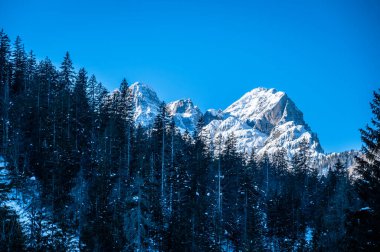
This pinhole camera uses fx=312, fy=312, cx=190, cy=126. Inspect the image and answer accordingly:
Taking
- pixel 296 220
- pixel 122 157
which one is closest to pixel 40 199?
pixel 122 157

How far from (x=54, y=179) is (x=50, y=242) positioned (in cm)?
915

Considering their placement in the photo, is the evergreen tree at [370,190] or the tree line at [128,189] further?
the tree line at [128,189]

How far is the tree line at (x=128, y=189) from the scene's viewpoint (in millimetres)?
26781

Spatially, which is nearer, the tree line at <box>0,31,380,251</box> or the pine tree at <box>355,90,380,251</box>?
the pine tree at <box>355,90,380,251</box>

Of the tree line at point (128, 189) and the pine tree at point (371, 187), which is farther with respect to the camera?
the tree line at point (128, 189)

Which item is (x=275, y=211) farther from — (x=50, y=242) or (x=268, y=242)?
(x=50, y=242)

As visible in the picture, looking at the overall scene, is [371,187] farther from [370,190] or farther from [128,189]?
[128,189]

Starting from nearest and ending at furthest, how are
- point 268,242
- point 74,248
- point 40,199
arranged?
1. point 74,248
2. point 40,199
3. point 268,242

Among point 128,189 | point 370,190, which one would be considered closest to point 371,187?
point 370,190

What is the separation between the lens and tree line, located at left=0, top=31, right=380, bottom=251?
26781mm

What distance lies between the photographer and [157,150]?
5634cm

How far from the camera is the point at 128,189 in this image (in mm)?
43906

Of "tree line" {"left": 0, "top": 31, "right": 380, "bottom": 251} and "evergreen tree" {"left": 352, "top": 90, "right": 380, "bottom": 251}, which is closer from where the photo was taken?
"evergreen tree" {"left": 352, "top": 90, "right": 380, "bottom": 251}

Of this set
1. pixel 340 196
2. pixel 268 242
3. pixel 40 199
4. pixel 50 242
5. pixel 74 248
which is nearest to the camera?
pixel 50 242
